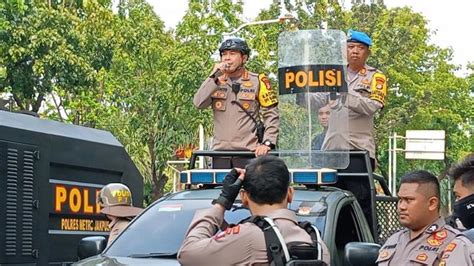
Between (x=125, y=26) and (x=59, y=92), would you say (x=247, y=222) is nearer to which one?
(x=59, y=92)

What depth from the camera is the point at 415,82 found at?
37.4 metres

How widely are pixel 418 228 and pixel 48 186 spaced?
4615mm

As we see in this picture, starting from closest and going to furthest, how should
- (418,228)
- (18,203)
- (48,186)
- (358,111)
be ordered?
(418,228) < (358,111) < (18,203) < (48,186)

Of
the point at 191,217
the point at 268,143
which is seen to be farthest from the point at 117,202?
the point at 191,217

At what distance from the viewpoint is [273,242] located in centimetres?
382

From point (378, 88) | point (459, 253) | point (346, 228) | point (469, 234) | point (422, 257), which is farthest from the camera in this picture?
point (378, 88)

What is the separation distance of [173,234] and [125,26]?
2013cm

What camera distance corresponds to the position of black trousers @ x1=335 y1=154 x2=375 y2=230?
723 centimetres

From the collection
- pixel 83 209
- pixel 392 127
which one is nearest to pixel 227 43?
pixel 83 209

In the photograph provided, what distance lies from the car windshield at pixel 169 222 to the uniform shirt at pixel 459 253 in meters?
1.64

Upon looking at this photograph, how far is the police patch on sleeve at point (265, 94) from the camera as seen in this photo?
7.55 m

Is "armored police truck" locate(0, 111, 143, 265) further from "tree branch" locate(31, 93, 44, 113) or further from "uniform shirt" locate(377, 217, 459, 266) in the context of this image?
"tree branch" locate(31, 93, 44, 113)

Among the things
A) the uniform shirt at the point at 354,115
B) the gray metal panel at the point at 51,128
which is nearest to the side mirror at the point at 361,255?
the uniform shirt at the point at 354,115

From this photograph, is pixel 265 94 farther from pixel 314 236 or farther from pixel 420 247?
Result: pixel 314 236
